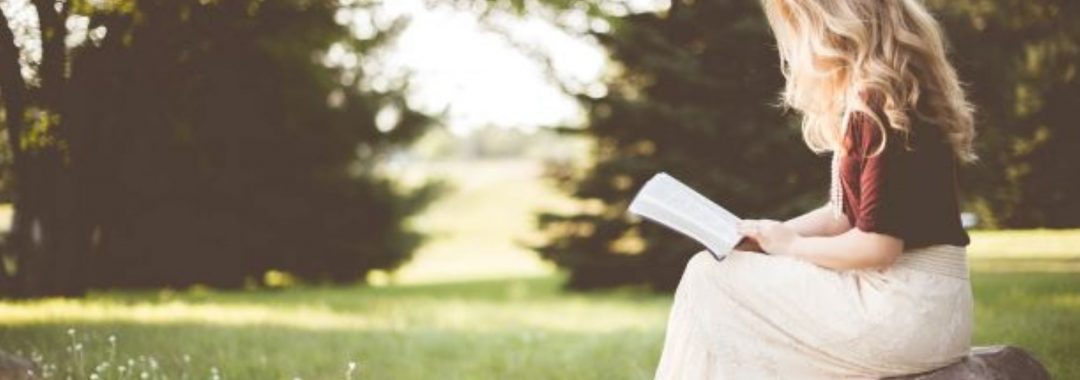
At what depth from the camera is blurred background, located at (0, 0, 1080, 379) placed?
505 centimetres

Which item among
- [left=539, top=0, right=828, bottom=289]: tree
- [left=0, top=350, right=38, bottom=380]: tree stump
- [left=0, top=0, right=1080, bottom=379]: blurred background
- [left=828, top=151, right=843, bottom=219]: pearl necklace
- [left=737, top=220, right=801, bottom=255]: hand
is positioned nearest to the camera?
[left=737, top=220, right=801, bottom=255]: hand

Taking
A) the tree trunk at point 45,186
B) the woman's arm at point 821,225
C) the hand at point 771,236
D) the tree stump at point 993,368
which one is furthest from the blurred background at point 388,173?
the hand at point 771,236

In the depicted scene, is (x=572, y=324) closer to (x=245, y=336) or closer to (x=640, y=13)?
(x=245, y=336)

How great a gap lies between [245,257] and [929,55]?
10658 mm

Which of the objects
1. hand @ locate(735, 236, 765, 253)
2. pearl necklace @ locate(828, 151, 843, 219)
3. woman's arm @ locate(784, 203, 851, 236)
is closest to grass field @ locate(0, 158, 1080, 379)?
hand @ locate(735, 236, 765, 253)

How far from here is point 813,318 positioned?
110 inches

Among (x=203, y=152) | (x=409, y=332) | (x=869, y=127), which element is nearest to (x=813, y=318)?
(x=869, y=127)

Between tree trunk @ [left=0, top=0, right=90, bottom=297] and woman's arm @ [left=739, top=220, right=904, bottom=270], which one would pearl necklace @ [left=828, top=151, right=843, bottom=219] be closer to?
woman's arm @ [left=739, top=220, right=904, bottom=270]

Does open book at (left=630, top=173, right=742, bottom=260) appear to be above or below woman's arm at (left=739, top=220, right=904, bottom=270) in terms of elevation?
above

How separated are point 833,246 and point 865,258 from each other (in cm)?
10

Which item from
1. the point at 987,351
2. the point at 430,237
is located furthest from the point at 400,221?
the point at 987,351

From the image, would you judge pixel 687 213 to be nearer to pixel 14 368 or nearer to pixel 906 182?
pixel 906 182

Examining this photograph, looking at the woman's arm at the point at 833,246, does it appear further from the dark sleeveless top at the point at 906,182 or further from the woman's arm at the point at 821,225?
the woman's arm at the point at 821,225

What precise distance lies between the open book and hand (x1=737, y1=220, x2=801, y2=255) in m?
0.10
